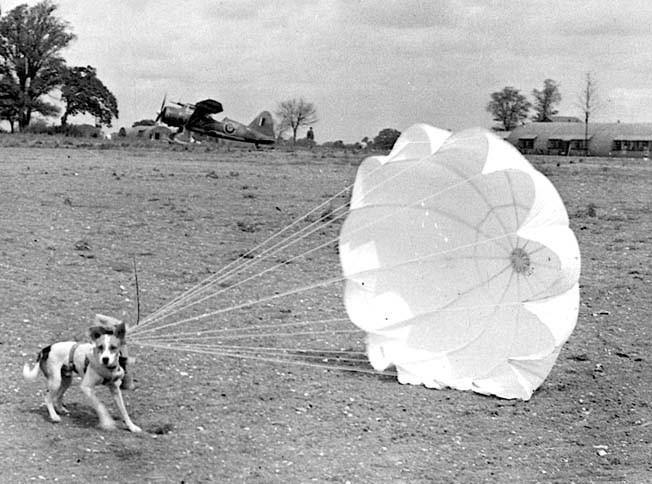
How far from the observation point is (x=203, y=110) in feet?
141

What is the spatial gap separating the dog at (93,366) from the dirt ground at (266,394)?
0.18 metres

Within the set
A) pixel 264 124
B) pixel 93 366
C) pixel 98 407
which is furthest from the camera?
pixel 264 124

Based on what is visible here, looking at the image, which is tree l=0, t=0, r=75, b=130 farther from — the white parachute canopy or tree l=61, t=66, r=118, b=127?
the white parachute canopy

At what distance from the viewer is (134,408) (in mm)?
9094

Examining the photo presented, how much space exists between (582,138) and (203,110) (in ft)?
126

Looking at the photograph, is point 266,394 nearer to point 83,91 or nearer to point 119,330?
point 119,330

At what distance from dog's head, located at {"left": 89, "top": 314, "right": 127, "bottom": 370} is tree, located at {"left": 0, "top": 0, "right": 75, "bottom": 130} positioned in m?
27.0

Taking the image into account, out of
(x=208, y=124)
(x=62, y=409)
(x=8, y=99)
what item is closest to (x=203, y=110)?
(x=208, y=124)

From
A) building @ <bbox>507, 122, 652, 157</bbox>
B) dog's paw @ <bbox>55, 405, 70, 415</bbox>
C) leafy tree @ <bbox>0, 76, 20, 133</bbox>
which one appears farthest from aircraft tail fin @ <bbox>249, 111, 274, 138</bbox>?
dog's paw @ <bbox>55, 405, 70, 415</bbox>

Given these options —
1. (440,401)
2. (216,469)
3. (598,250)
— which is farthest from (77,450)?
(598,250)

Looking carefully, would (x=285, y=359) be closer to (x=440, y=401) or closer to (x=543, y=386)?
(x=440, y=401)

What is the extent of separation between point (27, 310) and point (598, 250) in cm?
924

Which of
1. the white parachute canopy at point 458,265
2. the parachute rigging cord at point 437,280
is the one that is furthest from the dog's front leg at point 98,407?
the white parachute canopy at point 458,265

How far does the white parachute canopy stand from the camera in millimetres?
10062
